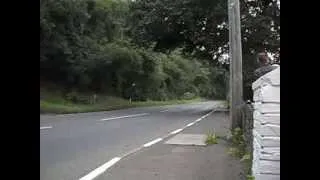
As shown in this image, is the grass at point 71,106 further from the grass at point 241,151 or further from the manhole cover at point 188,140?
the grass at point 241,151

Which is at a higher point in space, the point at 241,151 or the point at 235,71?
the point at 235,71

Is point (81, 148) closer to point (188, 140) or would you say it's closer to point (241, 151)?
point (188, 140)

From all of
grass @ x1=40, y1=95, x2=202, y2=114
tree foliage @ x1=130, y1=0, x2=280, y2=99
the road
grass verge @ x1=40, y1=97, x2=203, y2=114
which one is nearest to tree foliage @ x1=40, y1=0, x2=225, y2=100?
grass @ x1=40, y1=95, x2=202, y2=114

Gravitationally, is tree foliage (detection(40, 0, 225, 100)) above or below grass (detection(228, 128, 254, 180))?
above

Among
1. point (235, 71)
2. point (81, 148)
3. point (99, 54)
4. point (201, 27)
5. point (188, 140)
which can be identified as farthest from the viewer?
point (99, 54)

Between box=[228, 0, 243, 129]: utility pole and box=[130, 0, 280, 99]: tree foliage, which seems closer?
box=[228, 0, 243, 129]: utility pole

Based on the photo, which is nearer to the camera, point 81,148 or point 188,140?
point 81,148

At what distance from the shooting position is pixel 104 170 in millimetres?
6930

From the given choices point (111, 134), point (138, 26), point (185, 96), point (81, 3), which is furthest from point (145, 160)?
point (185, 96)

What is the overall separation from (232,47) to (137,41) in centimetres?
1736

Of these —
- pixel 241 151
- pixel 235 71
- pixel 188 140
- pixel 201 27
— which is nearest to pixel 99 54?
pixel 201 27

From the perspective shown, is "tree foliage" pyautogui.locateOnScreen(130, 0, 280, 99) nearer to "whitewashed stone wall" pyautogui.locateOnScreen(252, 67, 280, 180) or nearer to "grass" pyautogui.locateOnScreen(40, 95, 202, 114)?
"grass" pyautogui.locateOnScreen(40, 95, 202, 114)
